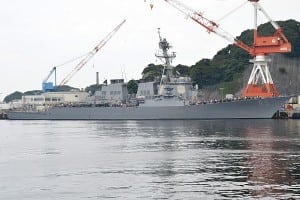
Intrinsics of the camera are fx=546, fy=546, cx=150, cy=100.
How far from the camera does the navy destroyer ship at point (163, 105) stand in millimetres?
109938

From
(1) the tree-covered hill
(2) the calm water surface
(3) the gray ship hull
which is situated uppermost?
(1) the tree-covered hill

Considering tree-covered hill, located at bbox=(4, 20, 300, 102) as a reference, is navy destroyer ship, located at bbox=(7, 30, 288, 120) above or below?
below

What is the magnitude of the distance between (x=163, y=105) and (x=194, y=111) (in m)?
7.95

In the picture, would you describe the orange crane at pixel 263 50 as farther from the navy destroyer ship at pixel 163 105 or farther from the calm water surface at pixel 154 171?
the calm water surface at pixel 154 171

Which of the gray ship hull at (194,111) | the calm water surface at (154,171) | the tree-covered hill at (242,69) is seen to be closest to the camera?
the calm water surface at (154,171)

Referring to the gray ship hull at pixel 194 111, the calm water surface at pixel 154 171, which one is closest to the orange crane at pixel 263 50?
the gray ship hull at pixel 194 111

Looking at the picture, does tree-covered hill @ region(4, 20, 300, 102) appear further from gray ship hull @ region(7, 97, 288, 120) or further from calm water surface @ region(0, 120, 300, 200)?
calm water surface @ region(0, 120, 300, 200)

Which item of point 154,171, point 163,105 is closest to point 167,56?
point 163,105

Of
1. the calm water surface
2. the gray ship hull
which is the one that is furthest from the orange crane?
the calm water surface

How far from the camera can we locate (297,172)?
1153 inches

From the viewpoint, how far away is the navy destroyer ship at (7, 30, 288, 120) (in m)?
110

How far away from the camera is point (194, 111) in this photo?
113875mm

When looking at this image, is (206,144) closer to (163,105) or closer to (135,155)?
(135,155)

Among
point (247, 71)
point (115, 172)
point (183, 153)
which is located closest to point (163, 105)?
point (247, 71)
